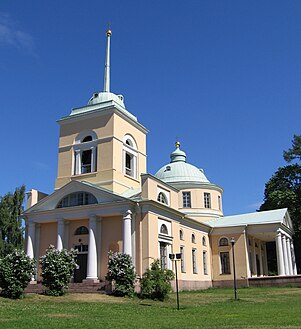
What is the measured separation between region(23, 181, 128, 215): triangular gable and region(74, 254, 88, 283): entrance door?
3811 millimetres

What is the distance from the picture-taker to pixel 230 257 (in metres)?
37.5

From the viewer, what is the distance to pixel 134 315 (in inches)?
612

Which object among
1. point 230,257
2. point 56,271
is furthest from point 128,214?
point 230,257

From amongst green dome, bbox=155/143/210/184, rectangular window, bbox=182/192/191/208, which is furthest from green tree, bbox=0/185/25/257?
rectangular window, bbox=182/192/191/208

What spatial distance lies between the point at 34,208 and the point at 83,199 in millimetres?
3851

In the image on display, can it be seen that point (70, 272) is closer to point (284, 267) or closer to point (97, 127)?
point (97, 127)

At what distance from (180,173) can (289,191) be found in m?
11.2

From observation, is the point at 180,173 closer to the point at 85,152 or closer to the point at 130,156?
the point at 130,156

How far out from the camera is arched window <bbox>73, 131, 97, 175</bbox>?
104ft

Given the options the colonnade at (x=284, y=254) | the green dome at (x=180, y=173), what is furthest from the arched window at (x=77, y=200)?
the colonnade at (x=284, y=254)

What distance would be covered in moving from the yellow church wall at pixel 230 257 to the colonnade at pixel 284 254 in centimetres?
279

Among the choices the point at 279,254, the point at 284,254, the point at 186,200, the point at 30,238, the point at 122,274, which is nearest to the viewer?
the point at 122,274

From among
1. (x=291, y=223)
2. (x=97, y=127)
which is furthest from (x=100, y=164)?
(x=291, y=223)

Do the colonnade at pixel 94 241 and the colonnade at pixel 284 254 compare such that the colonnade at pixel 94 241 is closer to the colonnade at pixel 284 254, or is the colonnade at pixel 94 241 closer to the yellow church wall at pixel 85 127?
the yellow church wall at pixel 85 127
